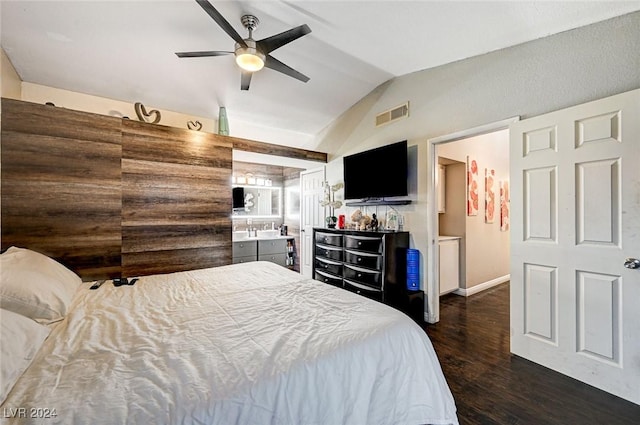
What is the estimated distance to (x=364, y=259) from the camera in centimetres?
325

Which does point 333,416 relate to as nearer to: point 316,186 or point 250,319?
point 250,319

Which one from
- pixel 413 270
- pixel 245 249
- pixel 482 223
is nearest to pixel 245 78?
pixel 413 270

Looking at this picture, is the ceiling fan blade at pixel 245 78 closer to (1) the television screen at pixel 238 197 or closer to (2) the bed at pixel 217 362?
(2) the bed at pixel 217 362


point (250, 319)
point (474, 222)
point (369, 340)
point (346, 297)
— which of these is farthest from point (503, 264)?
point (250, 319)

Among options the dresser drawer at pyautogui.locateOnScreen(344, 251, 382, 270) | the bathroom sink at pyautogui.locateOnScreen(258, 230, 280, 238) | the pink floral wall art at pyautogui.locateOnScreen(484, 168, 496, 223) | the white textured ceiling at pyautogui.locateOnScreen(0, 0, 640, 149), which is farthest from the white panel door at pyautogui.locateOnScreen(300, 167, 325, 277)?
the pink floral wall art at pyautogui.locateOnScreen(484, 168, 496, 223)

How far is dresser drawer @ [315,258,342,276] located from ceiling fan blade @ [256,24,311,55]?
8.77ft

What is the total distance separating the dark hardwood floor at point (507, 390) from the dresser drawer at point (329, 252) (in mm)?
1447

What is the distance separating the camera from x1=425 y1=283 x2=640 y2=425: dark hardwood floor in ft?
5.37

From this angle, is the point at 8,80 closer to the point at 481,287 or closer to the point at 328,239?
the point at 328,239

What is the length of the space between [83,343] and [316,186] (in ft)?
13.3

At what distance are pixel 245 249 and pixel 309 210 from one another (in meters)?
1.42

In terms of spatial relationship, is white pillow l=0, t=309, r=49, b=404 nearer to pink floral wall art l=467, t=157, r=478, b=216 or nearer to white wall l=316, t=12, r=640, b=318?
white wall l=316, t=12, r=640, b=318

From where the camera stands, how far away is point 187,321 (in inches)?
53.9

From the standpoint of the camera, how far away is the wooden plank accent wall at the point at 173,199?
2.84 metres
